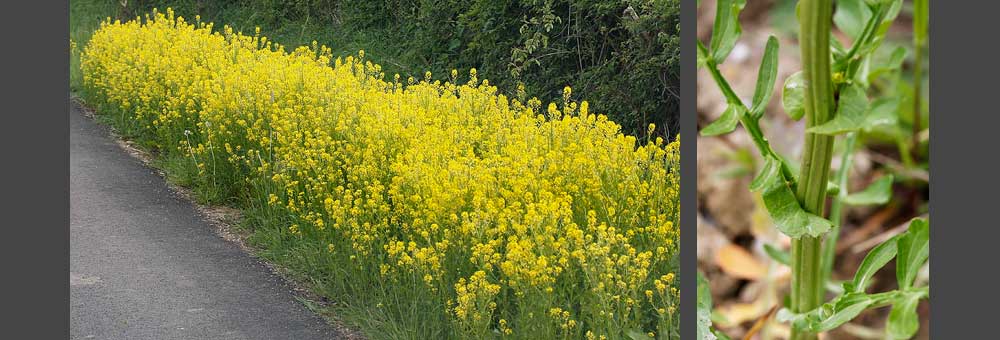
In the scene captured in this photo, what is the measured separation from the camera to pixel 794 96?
5.16 ft

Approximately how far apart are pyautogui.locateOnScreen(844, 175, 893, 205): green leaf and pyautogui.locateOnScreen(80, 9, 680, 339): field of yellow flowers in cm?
67

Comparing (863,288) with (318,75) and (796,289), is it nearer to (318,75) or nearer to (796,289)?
(796,289)

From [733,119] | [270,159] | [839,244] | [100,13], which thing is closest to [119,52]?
[100,13]

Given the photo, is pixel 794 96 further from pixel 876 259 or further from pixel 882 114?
pixel 876 259

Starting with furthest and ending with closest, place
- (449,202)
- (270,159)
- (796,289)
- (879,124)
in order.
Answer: (270,159), (449,202), (796,289), (879,124)

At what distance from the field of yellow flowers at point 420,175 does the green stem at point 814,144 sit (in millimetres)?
608

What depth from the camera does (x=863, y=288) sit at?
5.26 ft

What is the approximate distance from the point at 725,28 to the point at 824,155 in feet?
0.96

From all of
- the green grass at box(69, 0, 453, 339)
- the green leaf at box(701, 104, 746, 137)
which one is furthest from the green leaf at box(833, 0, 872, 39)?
the green grass at box(69, 0, 453, 339)

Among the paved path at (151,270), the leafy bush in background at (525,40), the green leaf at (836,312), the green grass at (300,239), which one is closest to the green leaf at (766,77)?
the green leaf at (836,312)

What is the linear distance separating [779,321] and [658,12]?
78 centimetres

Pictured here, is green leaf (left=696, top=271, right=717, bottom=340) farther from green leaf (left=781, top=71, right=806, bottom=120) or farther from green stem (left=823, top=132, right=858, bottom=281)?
green leaf (left=781, top=71, right=806, bottom=120)

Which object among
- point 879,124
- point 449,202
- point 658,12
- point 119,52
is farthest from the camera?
point 119,52

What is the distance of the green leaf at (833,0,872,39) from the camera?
60.1 inches
